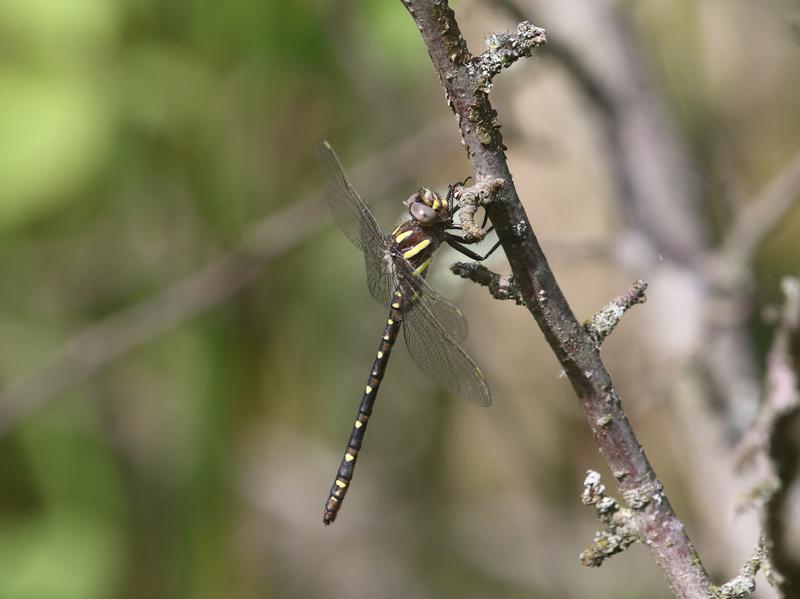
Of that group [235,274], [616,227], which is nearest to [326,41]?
[235,274]

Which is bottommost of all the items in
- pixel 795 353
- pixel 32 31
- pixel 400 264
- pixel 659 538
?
pixel 659 538

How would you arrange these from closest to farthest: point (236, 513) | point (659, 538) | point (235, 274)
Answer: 1. point (659, 538)
2. point (235, 274)
3. point (236, 513)

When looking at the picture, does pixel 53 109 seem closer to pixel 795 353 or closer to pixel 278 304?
Answer: pixel 278 304

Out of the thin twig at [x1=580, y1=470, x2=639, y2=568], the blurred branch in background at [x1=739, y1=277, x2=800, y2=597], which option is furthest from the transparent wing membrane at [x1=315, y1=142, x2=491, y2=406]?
the thin twig at [x1=580, y1=470, x2=639, y2=568]

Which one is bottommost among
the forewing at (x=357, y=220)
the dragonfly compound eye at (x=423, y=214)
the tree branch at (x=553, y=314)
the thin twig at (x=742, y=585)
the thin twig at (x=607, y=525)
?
the thin twig at (x=742, y=585)

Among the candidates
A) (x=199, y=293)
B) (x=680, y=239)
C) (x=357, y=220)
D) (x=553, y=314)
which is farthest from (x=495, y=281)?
(x=199, y=293)

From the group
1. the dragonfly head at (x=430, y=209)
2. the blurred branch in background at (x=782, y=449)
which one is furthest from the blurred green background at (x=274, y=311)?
the blurred branch in background at (x=782, y=449)

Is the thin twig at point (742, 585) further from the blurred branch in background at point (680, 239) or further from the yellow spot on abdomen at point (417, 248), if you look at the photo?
the blurred branch in background at point (680, 239)
